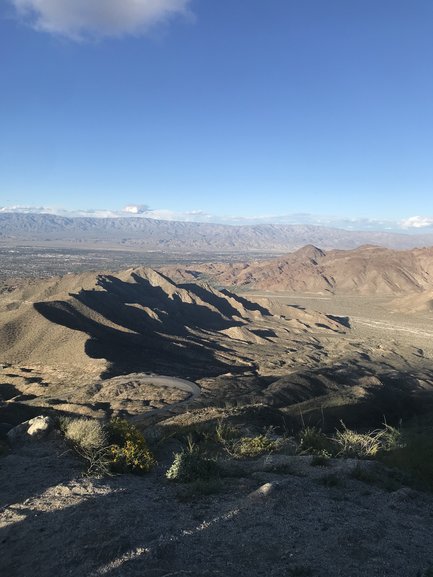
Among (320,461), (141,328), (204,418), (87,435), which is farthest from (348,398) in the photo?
(141,328)

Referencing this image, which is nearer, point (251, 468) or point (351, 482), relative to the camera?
point (351, 482)

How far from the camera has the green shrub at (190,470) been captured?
397 inches

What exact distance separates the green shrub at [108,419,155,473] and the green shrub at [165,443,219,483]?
0.76m

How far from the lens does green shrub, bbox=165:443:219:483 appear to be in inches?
397

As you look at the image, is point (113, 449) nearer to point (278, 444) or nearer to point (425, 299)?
point (278, 444)

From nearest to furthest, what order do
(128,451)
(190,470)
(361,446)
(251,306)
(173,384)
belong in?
(190,470)
(128,451)
(361,446)
(173,384)
(251,306)

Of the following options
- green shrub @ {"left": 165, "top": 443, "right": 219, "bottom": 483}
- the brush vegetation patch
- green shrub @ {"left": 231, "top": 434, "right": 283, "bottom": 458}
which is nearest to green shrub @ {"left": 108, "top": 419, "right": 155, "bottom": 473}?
the brush vegetation patch

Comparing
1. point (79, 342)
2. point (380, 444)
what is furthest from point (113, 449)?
point (79, 342)

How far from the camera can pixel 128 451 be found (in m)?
10.8

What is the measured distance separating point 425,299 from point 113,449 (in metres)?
104

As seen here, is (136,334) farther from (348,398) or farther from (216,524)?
(216,524)

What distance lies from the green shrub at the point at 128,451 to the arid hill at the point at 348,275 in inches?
4807

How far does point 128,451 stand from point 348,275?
13358 centimetres

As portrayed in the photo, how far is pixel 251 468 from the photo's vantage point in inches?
443
